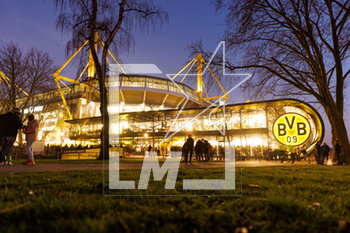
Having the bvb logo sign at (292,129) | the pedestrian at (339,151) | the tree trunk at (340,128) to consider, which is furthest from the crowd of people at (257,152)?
the bvb logo sign at (292,129)

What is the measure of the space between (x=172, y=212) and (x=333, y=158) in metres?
16.5

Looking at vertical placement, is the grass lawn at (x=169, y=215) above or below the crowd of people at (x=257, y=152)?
above

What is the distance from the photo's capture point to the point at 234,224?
1.88 meters

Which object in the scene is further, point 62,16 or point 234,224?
point 62,16

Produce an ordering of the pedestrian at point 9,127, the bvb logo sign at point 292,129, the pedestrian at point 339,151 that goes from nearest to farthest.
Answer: the pedestrian at point 9,127
the bvb logo sign at point 292,129
the pedestrian at point 339,151

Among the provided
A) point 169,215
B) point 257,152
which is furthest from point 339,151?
point 169,215

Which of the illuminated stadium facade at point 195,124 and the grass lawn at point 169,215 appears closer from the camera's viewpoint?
the grass lawn at point 169,215

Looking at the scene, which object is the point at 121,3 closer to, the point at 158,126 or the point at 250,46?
the point at 250,46

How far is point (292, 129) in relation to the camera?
9523mm

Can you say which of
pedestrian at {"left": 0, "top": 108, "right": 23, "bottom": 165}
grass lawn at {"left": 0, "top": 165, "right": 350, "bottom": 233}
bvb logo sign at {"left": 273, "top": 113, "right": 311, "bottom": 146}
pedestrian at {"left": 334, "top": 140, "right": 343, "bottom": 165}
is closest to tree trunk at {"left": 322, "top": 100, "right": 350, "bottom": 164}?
pedestrian at {"left": 334, "top": 140, "right": 343, "bottom": 165}

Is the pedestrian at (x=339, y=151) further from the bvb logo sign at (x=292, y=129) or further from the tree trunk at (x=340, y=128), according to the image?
the bvb logo sign at (x=292, y=129)

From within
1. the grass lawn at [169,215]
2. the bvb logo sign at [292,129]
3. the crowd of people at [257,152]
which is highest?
the bvb logo sign at [292,129]

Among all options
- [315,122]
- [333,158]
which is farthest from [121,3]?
[315,122]

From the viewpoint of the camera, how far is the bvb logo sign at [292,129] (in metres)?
9.33
